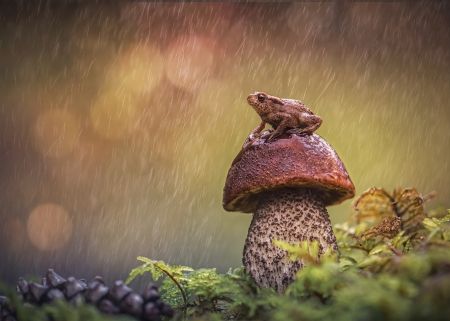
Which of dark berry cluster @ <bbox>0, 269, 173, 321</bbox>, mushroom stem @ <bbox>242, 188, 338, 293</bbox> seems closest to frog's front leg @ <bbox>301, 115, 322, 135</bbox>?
mushroom stem @ <bbox>242, 188, 338, 293</bbox>

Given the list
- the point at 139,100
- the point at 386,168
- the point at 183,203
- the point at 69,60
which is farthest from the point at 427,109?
the point at 69,60

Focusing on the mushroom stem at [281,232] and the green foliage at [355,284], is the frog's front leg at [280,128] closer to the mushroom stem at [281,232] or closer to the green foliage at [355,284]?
the mushroom stem at [281,232]

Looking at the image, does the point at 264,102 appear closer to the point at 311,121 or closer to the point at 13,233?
the point at 311,121

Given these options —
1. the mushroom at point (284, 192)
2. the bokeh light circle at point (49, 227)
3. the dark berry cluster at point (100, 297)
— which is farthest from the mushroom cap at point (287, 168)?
the bokeh light circle at point (49, 227)

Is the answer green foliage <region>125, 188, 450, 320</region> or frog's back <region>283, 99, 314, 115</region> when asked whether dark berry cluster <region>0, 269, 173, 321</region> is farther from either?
frog's back <region>283, 99, 314, 115</region>

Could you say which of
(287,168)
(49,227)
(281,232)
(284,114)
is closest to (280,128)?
(284,114)

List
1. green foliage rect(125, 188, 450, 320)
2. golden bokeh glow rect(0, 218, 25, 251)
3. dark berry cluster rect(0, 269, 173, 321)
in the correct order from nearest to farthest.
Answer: green foliage rect(125, 188, 450, 320) < dark berry cluster rect(0, 269, 173, 321) < golden bokeh glow rect(0, 218, 25, 251)
